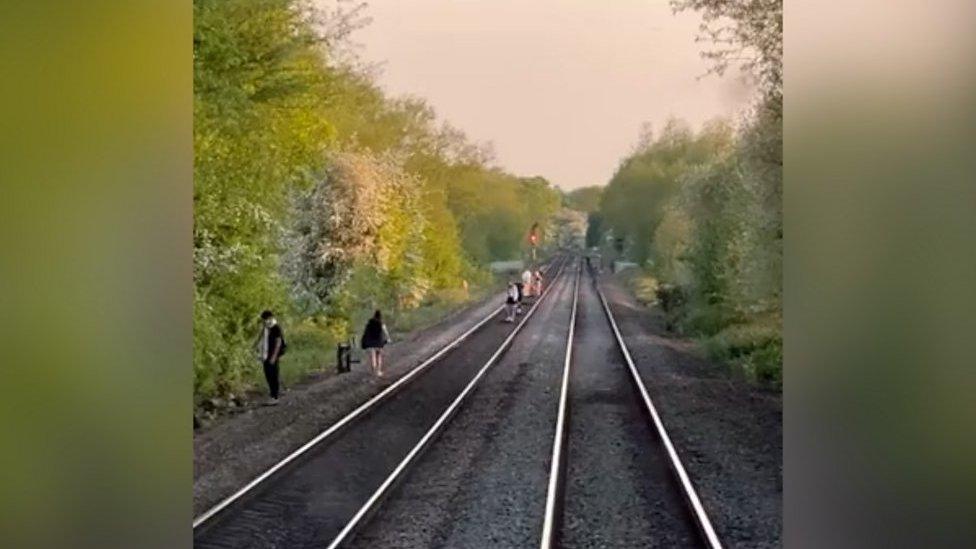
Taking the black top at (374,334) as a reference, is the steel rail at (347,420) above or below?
below

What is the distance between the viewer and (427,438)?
236 cm

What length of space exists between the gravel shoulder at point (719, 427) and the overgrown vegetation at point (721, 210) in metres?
0.05

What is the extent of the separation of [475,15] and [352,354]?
83 cm

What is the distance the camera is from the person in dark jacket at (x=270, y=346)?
2389 millimetres

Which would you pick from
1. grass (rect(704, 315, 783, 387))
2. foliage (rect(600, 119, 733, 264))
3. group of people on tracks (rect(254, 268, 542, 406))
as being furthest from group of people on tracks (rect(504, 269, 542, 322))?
grass (rect(704, 315, 783, 387))

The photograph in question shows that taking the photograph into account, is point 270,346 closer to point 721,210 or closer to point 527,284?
point 527,284

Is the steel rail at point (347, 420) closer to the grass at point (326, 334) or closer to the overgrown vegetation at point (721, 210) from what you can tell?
the grass at point (326, 334)

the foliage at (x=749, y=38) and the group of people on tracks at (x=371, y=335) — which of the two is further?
the group of people on tracks at (x=371, y=335)

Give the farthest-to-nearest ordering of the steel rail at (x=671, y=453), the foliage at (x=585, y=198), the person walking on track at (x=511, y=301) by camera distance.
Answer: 1. the person walking on track at (x=511, y=301)
2. the foliage at (x=585, y=198)
3. the steel rail at (x=671, y=453)

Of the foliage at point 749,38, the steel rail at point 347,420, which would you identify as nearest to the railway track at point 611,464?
the steel rail at point 347,420

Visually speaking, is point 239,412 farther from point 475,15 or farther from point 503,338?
point 475,15
